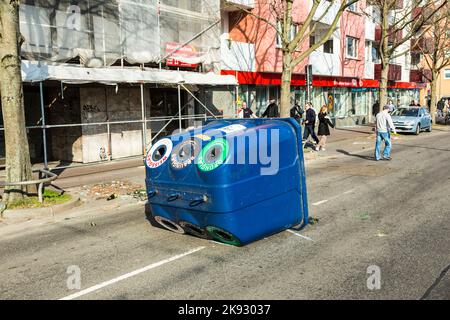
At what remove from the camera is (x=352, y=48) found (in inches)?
1206

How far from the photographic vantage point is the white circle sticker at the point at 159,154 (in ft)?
20.0

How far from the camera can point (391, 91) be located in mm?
39125

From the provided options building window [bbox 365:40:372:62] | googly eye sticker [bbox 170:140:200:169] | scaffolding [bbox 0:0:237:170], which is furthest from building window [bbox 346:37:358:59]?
googly eye sticker [bbox 170:140:200:169]

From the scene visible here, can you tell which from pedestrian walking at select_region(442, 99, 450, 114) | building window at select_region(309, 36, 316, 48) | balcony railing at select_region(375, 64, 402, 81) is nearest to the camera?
building window at select_region(309, 36, 316, 48)

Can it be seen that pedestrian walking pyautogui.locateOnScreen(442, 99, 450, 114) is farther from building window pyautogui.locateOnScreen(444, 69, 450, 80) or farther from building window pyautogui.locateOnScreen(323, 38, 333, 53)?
building window pyautogui.locateOnScreen(323, 38, 333, 53)

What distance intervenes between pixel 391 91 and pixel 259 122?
3605 cm

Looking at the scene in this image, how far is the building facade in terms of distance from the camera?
68.5ft

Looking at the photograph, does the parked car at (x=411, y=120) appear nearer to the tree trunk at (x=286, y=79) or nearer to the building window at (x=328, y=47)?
the building window at (x=328, y=47)

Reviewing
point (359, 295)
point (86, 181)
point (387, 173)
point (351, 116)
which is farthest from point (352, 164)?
point (351, 116)

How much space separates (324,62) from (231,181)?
2255 cm

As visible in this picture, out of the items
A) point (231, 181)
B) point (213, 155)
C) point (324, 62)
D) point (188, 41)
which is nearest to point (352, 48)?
point (324, 62)

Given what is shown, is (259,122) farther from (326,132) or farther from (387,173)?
(326,132)

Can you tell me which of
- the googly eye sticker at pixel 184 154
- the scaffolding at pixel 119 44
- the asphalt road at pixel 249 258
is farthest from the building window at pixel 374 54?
the googly eye sticker at pixel 184 154
